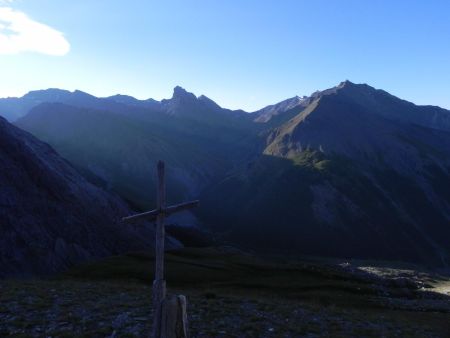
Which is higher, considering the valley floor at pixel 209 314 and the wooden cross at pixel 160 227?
the wooden cross at pixel 160 227

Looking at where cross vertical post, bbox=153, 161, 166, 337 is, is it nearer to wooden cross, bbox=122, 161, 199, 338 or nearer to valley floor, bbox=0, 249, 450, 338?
wooden cross, bbox=122, 161, 199, 338

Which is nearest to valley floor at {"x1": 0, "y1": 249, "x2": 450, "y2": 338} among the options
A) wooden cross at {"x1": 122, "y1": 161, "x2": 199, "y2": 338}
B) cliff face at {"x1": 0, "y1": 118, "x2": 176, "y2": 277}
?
wooden cross at {"x1": 122, "y1": 161, "x2": 199, "y2": 338}

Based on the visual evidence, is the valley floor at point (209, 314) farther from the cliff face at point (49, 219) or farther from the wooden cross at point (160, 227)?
the cliff face at point (49, 219)

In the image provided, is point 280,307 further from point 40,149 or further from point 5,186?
point 40,149

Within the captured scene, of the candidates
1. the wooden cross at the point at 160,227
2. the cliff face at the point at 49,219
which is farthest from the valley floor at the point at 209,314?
the cliff face at the point at 49,219

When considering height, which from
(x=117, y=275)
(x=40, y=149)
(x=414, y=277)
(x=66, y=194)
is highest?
(x=40, y=149)

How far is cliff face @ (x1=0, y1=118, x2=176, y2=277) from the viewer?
3024 inches

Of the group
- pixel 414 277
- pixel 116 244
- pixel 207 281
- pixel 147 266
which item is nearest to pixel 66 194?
pixel 116 244

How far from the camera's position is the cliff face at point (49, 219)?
76812 millimetres

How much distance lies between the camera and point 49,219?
89625mm

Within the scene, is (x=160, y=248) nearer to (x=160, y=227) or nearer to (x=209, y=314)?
(x=160, y=227)

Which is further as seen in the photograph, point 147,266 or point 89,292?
point 147,266

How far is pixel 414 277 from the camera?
441 ft

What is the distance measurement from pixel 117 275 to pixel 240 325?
40833 mm
